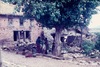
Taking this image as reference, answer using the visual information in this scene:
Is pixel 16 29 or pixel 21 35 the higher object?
pixel 16 29

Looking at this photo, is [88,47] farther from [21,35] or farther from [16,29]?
[21,35]

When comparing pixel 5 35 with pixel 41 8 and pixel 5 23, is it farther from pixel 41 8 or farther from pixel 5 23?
pixel 41 8

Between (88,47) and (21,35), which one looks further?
(21,35)

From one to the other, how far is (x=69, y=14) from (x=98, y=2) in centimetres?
348

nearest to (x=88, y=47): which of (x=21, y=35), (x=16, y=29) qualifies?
(x=16, y=29)

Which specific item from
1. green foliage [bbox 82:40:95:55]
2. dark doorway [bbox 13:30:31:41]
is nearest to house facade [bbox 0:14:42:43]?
dark doorway [bbox 13:30:31:41]

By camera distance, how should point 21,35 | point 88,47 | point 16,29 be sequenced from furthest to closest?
point 21,35 < point 16,29 < point 88,47

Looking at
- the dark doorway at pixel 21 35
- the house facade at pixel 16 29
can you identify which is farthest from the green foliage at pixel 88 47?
the dark doorway at pixel 21 35

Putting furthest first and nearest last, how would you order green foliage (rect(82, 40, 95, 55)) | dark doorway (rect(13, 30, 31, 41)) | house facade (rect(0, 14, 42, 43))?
dark doorway (rect(13, 30, 31, 41))
house facade (rect(0, 14, 42, 43))
green foliage (rect(82, 40, 95, 55))

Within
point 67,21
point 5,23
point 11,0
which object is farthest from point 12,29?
point 67,21

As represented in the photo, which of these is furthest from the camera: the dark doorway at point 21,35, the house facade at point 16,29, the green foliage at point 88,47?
the dark doorway at point 21,35

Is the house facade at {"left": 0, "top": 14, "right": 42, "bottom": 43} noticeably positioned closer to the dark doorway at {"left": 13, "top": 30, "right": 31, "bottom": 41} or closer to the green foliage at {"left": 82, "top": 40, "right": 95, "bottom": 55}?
the dark doorway at {"left": 13, "top": 30, "right": 31, "bottom": 41}

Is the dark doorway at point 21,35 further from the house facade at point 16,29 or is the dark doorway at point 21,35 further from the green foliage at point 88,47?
the green foliage at point 88,47

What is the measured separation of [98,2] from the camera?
81.9 ft
